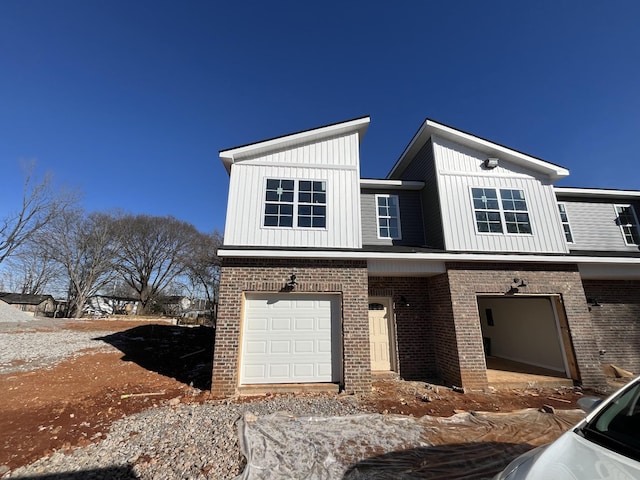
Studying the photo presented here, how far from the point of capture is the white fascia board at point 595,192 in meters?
10.2

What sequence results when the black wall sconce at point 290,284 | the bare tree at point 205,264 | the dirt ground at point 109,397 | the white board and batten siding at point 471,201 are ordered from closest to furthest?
the dirt ground at point 109,397
the black wall sconce at point 290,284
the white board and batten siding at point 471,201
the bare tree at point 205,264

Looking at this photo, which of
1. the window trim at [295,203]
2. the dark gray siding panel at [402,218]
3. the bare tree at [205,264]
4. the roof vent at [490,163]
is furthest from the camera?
the bare tree at [205,264]

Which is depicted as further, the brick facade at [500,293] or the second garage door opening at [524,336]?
the second garage door opening at [524,336]

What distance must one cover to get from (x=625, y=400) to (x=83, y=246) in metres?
39.9

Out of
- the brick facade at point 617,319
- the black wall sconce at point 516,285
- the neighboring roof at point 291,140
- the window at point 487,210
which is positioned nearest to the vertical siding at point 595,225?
the brick facade at point 617,319

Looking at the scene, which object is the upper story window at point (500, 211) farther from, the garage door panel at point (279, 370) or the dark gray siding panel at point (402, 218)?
the garage door panel at point (279, 370)

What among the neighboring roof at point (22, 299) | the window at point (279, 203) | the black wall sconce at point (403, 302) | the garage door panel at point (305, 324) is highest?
the window at point (279, 203)

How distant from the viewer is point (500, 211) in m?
8.75

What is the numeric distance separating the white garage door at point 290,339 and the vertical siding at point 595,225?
9558 mm

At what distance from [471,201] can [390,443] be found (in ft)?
24.2

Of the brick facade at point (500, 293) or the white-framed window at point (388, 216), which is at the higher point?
the white-framed window at point (388, 216)

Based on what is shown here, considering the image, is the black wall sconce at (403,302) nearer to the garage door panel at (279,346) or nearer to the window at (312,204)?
the window at (312,204)

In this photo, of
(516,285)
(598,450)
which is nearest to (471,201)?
(516,285)

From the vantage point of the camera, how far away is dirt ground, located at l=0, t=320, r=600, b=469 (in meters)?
4.59
